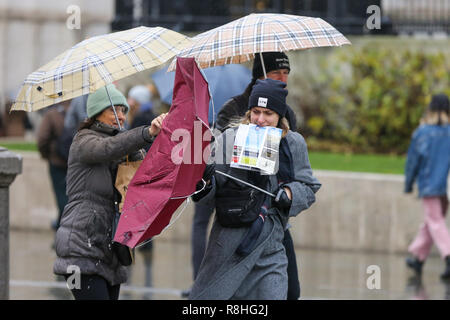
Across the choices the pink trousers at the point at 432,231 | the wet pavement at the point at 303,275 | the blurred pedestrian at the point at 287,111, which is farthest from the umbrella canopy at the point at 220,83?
the pink trousers at the point at 432,231

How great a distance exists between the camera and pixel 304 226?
11078 mm

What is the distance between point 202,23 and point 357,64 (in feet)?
8.84

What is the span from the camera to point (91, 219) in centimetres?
538

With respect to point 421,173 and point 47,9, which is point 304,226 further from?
point 47,9

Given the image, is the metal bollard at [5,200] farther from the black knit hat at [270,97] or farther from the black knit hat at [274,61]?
the black knit hat at [270,97]

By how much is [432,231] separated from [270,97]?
4962mm

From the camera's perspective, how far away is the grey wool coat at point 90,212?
5.34 m

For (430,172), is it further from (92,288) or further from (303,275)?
(92,288)

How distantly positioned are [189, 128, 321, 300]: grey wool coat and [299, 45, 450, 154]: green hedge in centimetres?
792

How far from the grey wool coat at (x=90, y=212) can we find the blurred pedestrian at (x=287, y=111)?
0.78 meters

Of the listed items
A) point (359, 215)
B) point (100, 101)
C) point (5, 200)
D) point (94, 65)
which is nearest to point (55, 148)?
point (359, 215)

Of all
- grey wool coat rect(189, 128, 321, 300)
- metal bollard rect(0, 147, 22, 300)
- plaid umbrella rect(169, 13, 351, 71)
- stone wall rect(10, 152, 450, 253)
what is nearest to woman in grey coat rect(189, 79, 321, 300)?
grey wool coat rect(189, 128, 321, 300)

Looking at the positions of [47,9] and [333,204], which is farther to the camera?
[47,9]
